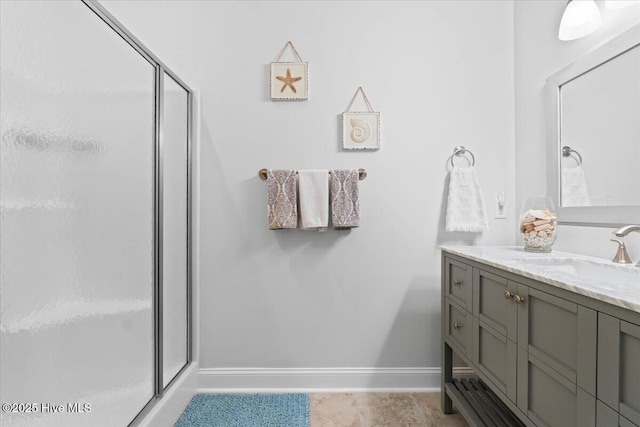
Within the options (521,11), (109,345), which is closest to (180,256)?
(109,345)

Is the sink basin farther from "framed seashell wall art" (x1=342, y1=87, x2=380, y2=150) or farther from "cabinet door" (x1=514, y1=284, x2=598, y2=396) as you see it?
"framed seashell wall art" (x1=342, y1=87, x2=380, y2=150)

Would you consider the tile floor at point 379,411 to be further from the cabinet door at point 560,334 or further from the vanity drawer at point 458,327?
the cabinet door at point 560,334

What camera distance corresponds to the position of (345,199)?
72.1 inches

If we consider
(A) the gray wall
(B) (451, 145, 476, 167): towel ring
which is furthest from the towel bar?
(B) (451, 145, 476, 167): towel ring

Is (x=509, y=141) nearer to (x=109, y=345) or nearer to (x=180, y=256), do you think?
(x=180, y=256)

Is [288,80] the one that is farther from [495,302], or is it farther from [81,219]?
[495,302]

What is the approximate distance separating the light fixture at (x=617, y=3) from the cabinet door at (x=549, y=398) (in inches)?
51.0

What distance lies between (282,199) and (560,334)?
4.24 feet

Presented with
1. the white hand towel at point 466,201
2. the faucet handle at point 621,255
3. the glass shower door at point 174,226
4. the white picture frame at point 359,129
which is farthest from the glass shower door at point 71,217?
the faucet handle at point 621,255

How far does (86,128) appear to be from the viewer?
103cm

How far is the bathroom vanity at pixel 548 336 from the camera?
73 cm

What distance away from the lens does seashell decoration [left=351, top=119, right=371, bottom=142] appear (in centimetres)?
190

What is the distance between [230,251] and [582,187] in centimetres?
171

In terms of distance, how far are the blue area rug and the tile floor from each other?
0.08 meters
